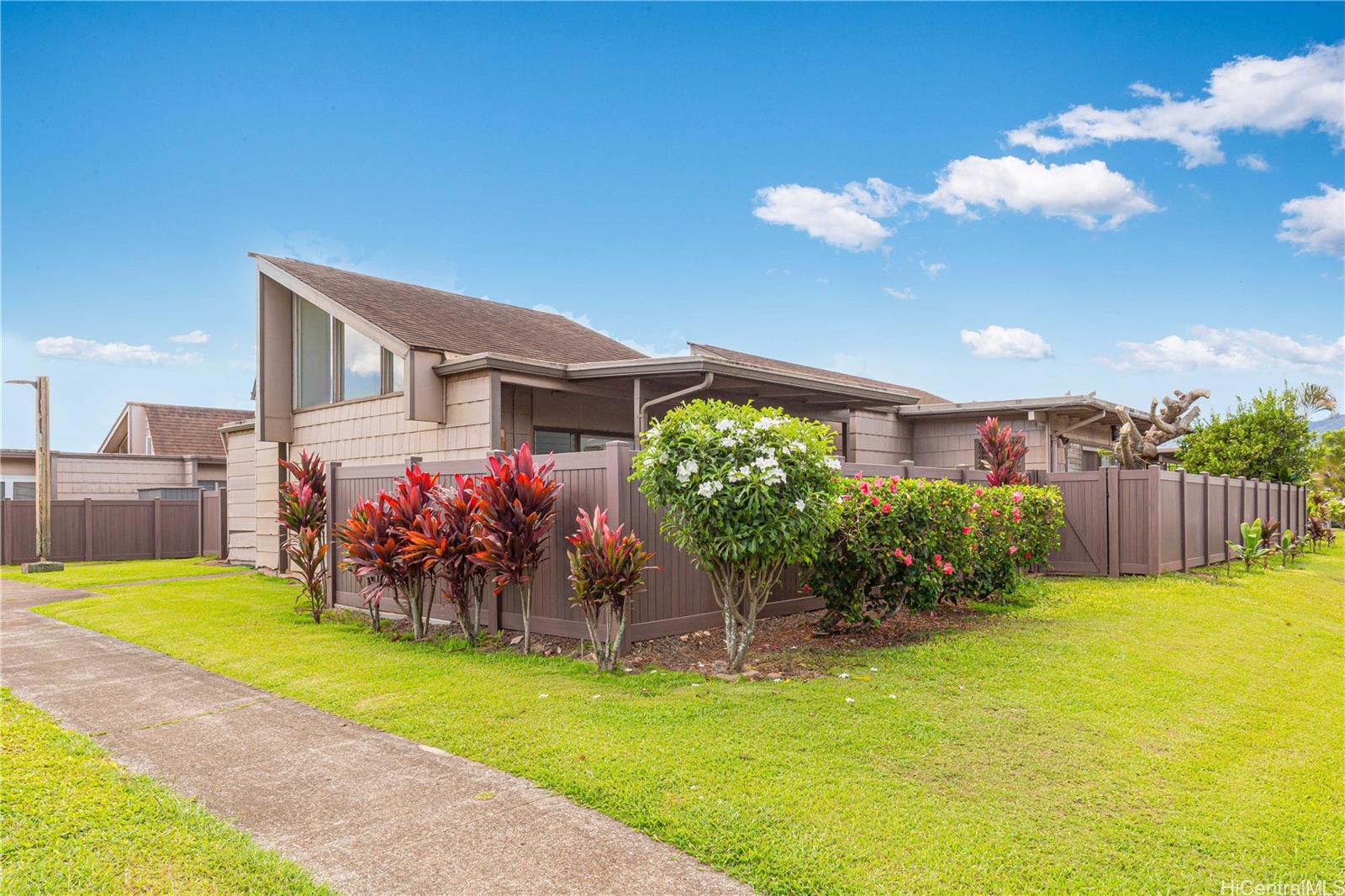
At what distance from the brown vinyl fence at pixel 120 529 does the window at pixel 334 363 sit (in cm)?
764

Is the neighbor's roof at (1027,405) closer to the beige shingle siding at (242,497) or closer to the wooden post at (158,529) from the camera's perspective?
the beige shingle siding at (242,497)

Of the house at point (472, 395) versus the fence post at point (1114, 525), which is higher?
the house at point (472, 395)

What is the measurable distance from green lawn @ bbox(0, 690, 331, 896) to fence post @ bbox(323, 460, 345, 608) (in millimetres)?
5825

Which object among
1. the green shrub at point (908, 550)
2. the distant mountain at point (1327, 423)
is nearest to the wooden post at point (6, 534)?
the green shrub at point (908, 550)

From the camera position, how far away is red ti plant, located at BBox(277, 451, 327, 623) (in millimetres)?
9930

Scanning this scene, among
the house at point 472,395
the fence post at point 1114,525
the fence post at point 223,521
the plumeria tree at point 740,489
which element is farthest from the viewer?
the fence post at point 223,521

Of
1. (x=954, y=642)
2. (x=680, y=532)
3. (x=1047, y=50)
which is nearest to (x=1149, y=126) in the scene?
(x=1047, y=50)

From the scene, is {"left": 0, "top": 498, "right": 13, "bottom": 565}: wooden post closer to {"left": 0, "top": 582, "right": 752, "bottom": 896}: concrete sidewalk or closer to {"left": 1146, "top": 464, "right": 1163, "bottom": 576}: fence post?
{"left": 0, "top": 582, "right": 752, "bottom": 896}: concrete sidewalk

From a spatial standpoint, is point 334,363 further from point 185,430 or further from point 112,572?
point 185,430

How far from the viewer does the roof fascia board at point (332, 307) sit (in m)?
11.7

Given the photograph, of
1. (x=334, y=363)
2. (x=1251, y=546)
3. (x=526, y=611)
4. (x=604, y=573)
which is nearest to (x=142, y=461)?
(x=334, y=363)

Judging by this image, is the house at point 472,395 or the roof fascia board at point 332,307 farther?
the roof fascia board at point 332,307

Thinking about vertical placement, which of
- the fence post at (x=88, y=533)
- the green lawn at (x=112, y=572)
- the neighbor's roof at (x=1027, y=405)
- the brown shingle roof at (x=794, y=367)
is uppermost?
the brown shingle roof at (x=794, y=367)

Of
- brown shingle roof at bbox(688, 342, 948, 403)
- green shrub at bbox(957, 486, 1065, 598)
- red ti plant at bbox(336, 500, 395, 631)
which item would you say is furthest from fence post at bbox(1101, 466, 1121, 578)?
red ti plant at bbox(336, 500, 395, 631)
